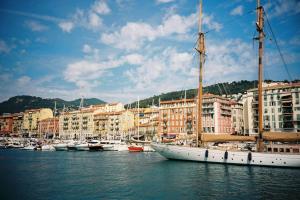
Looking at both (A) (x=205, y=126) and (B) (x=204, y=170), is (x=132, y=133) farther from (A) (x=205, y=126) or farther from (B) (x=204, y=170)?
(B) (x=204, y=170)

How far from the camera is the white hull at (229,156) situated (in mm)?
41406

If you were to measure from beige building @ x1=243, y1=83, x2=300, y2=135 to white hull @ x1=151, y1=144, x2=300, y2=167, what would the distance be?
4454 centimetres

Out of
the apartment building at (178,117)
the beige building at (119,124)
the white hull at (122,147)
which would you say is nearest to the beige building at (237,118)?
the apartment building at (178,117)

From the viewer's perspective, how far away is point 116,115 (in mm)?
144375

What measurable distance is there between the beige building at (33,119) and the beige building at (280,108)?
13735 centimetres

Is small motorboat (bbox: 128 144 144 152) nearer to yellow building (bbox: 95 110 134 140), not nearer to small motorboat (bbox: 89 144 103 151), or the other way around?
small motorboat (bbox: 89 144 103 151)

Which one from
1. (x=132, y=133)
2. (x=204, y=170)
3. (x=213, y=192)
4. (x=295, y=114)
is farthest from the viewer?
(x=132, y=133)

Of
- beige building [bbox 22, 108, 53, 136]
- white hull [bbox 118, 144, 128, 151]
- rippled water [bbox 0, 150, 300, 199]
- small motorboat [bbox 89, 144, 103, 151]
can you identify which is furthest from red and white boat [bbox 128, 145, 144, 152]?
beige building [bbox 22, 108, 53, 136]

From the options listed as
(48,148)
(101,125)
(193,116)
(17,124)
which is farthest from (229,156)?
(17,124)

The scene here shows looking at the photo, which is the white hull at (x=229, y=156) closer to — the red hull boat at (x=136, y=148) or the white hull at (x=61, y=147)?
the red hull boat at (x=136, y=148)

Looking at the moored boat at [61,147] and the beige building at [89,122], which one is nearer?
the moored boat at [61,147]

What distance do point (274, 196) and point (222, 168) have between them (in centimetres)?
1742

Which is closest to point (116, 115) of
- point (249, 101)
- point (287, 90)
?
point (249, 101)

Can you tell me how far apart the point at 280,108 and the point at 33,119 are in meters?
151
